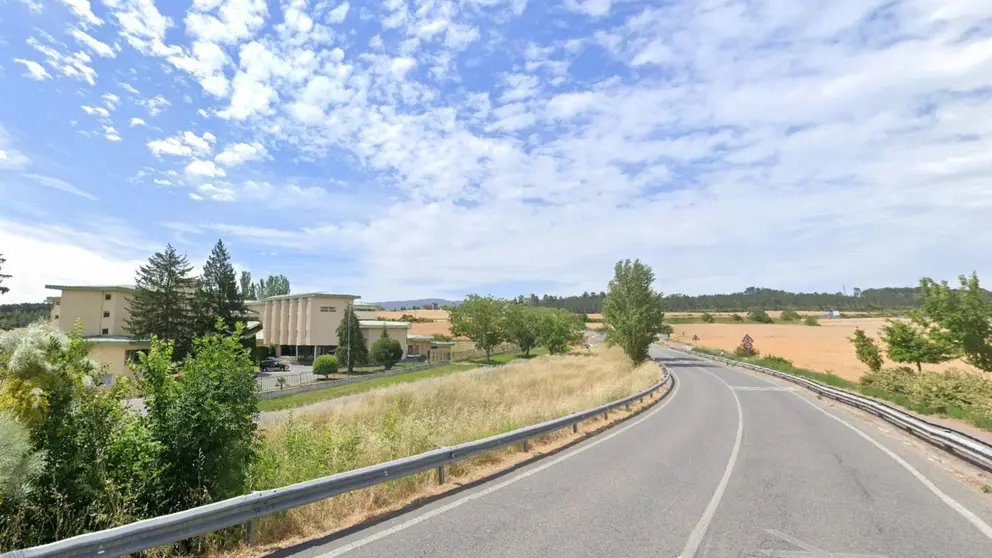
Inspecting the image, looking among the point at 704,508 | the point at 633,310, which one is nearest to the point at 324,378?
the point at 633,310

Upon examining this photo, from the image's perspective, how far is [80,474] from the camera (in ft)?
18.1

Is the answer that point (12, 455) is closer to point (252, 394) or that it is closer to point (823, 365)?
point (252, 394)

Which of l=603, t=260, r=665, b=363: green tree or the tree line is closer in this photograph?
the tree line

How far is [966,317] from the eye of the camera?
24031 mm

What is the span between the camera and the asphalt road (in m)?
5.40

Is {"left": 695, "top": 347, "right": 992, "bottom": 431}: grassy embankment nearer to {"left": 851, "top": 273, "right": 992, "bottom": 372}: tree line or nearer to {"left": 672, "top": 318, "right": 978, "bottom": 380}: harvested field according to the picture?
{"left": 851, "top": 273, "right": 992, "bottom": 372}: tree line

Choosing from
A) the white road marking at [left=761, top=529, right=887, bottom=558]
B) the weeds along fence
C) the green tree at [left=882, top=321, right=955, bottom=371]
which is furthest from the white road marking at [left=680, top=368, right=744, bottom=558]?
the weeds along fence

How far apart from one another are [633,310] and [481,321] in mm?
25791

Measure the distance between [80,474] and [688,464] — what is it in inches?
371

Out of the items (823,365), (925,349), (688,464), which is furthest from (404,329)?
(688,464)

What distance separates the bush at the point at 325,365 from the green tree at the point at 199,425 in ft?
158

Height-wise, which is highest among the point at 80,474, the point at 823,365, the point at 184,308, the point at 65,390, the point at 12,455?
the point at 184,308

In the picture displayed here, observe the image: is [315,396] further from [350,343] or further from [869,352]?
[869,352]

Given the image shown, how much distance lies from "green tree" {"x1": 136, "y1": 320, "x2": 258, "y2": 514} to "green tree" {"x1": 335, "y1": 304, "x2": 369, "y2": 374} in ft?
175
